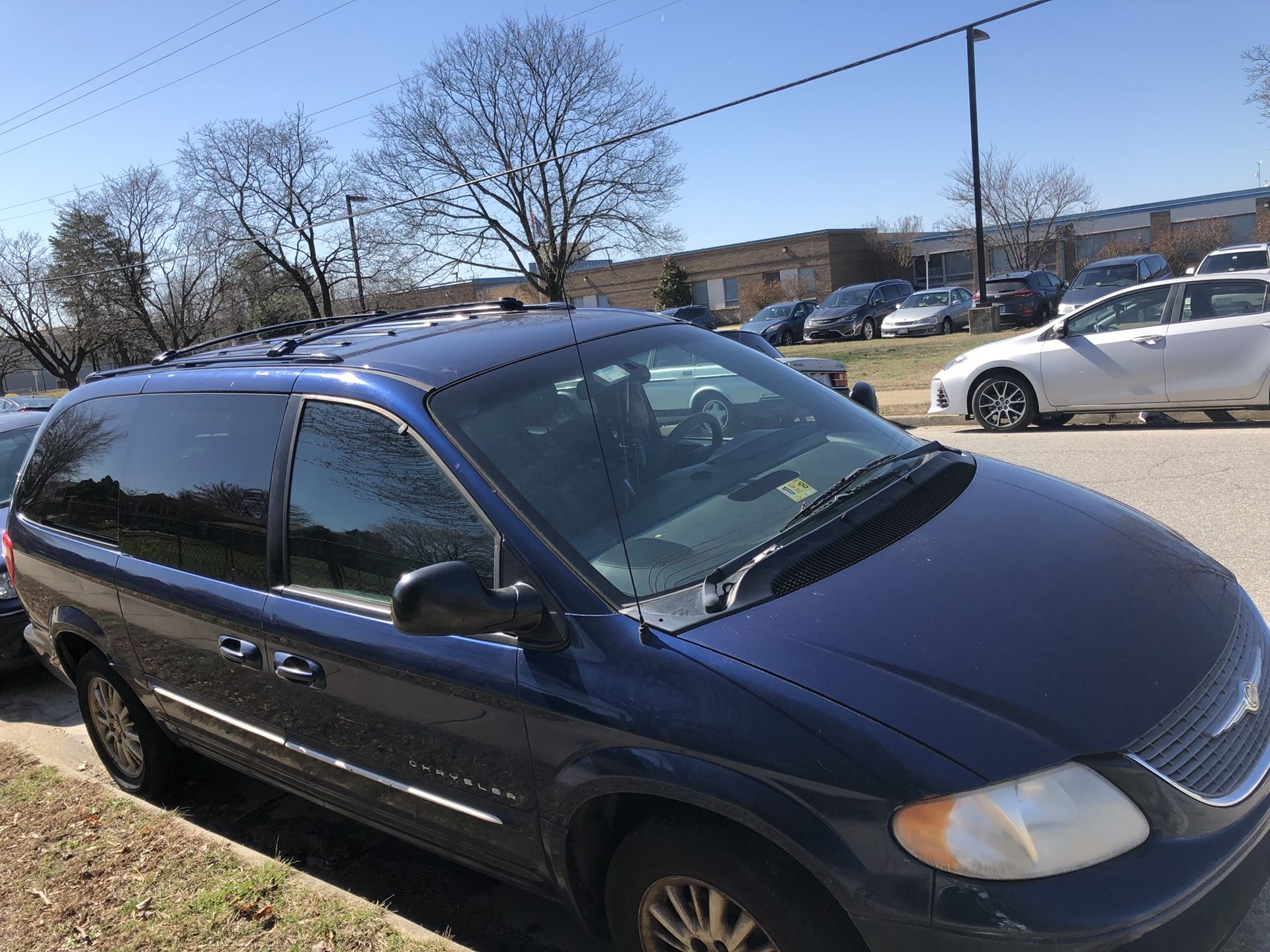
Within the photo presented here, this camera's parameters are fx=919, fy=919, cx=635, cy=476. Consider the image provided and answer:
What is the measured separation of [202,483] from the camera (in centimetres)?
336

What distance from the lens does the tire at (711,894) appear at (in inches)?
75.5

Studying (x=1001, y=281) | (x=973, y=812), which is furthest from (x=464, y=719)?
(x=1001, y=281)

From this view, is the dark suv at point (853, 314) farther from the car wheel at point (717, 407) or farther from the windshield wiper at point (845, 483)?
the windshield wiper at point (845, 483)

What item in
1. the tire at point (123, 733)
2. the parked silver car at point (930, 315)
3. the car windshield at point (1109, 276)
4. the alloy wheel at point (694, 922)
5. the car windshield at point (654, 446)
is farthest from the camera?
the parked silver car at point (930, 315)

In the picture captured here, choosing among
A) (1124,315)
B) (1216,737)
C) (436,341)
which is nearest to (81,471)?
(436,341)

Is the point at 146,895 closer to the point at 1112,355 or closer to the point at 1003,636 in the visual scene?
the point at 1003,636

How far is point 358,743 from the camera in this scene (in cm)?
285

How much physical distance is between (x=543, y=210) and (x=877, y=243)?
25.8m

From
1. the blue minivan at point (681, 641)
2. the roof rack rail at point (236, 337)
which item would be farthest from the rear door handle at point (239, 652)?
the roof rack rail at point (236, 337)

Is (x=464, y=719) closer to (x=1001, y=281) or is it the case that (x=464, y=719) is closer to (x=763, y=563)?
(x=763, y=563)

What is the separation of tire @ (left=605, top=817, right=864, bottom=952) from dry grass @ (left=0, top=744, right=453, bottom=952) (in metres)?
0.97

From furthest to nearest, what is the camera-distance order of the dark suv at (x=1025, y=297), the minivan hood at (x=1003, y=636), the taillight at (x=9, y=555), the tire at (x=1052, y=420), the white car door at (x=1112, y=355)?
1. the dark suv at (x=1025, y=297)
2. the tire at (x=1052, y=420)
3. the white car door at (x=1112, y=355)
4. the taillight at (x=9, y=555)
5. the minivan hood at (x=1003, y=636)

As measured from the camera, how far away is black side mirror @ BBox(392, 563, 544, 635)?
7.09ft

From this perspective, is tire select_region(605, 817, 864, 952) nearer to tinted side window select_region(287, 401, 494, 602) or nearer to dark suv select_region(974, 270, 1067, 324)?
tinted side window select_region(287, 401, 494, 602)
